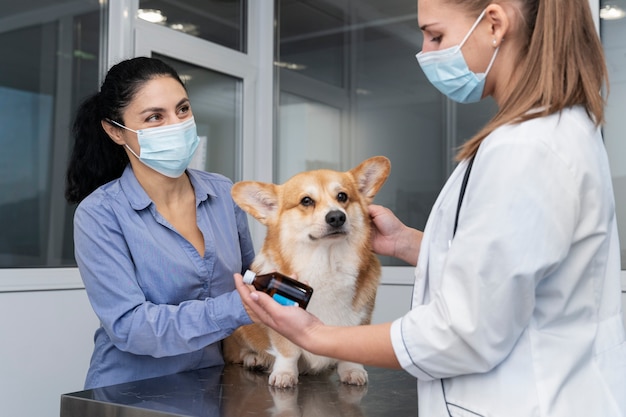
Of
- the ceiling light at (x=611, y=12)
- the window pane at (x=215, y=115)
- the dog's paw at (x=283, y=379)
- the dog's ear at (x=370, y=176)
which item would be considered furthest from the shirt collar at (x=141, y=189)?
the ceiling light at (x=611, y=12)

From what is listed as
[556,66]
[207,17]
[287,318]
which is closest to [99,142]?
[287,318]

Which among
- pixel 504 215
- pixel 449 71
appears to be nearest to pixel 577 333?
pixel 504 215

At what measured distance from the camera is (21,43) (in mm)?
2705

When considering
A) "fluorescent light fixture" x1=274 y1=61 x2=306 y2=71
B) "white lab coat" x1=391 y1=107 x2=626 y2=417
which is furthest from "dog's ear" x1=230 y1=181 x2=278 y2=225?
"fluorescent light fixture" x1=274 y1=61 x2=306 y2=71

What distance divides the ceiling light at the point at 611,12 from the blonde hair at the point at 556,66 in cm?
229

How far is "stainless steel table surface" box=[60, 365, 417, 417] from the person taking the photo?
132 centimetres

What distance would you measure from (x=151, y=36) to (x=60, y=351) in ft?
5.17

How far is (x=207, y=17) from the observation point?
3.66 meters

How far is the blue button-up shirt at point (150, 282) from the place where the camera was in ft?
5.04

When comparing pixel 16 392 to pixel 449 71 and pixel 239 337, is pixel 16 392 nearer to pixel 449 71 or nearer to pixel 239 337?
pixel 239 337

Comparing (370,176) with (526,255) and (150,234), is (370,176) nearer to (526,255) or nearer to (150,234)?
(150,234)

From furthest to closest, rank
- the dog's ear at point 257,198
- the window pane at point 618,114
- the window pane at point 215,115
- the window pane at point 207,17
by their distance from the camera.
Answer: the window pane at point 215,115 → the window pane at point 207,17 → the window pane at point 618,114 → the dog's ear at point 257,198

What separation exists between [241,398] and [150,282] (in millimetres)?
422

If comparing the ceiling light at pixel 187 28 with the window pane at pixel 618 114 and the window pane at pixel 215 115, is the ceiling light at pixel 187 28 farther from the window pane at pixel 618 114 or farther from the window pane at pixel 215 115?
the window pane at pixel 618 114
